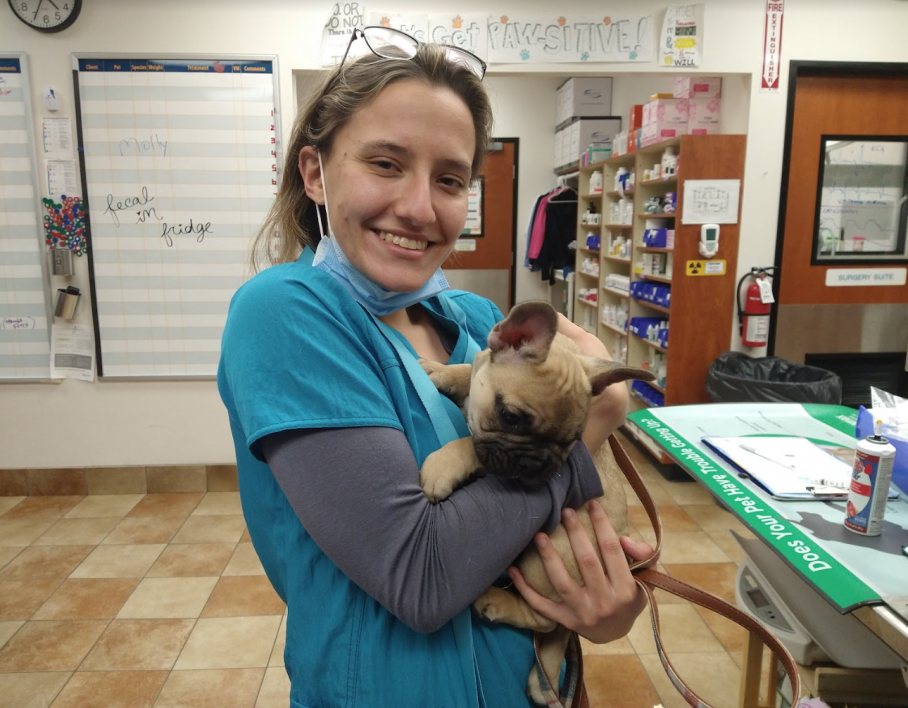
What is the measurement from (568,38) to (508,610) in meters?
3.93

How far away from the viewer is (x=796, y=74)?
418 centimetres

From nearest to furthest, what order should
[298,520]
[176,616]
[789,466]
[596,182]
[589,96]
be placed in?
[298,520] → [789,466] → [176,616] → [596,182] → [589,96]

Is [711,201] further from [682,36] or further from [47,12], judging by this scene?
[47,12]

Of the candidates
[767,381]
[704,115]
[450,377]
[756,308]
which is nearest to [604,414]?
[450,377]

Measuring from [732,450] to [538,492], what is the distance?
1285 millimetres

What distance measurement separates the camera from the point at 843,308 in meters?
4.64

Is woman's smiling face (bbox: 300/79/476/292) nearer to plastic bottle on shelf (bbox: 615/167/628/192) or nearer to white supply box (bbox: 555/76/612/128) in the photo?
plastic bottle on shelf (bbox: 615/167/628/192)

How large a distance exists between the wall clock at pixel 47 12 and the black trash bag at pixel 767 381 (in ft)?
15.9

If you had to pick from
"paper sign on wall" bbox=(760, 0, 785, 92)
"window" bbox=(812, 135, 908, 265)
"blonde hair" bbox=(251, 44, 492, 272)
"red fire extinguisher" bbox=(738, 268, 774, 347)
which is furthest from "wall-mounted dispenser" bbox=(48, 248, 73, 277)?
"window" bbox=(812, 135, 908, 265)

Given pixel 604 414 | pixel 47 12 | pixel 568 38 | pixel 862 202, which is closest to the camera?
pixel 604 414

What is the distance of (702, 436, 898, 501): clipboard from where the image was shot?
177cm

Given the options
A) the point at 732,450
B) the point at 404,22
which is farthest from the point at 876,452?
the point at 404,22

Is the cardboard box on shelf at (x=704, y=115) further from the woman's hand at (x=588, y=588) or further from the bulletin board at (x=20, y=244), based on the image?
the bulletin board at (x=20, y=244)

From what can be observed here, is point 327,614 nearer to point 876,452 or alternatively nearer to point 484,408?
point 484,408
